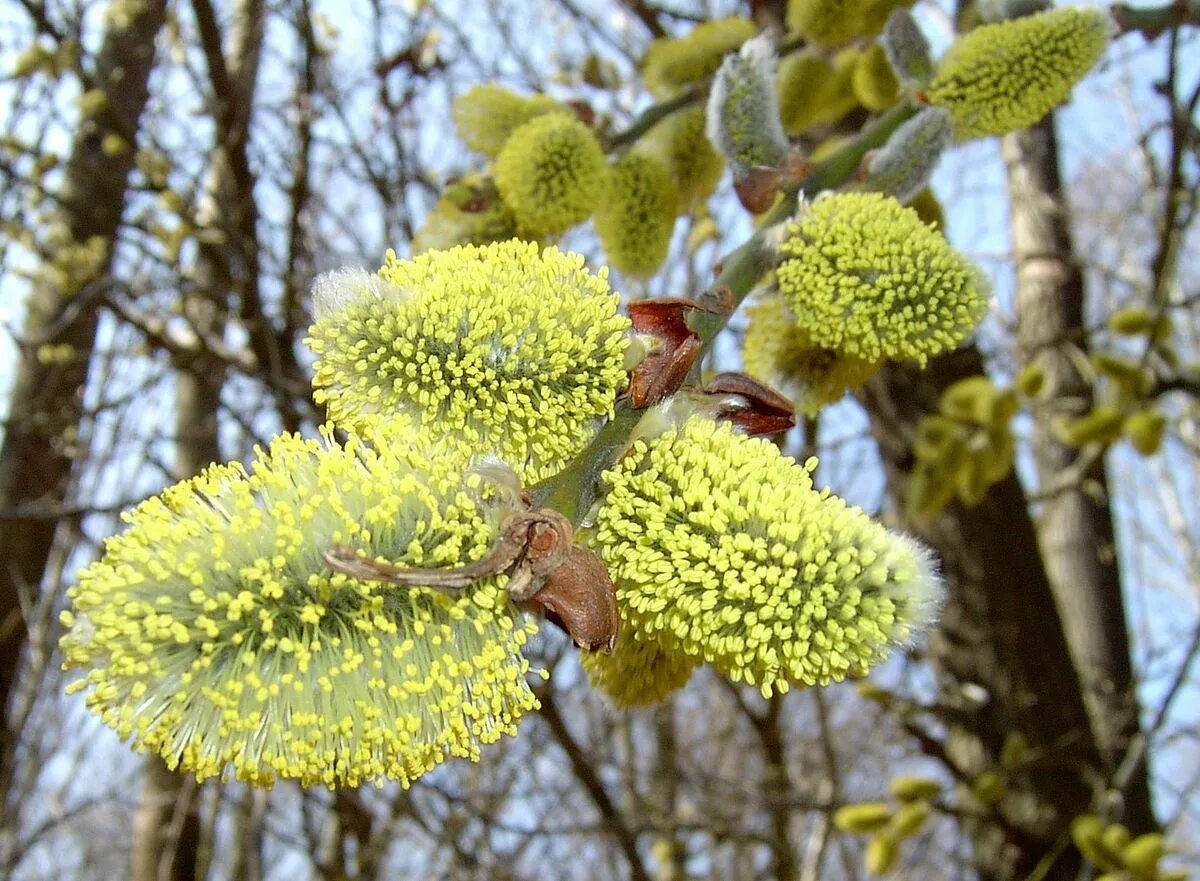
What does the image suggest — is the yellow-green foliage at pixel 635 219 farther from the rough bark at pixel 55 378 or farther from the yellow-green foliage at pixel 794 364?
the rough bark at pixel 55 378

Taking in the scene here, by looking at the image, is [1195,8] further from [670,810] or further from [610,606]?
[670,810]

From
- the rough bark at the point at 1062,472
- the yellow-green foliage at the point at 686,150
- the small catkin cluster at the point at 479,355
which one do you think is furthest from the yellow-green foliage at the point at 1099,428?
the rough bark at the point at 1062,472

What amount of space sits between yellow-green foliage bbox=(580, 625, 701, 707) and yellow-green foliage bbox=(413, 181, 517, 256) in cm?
61

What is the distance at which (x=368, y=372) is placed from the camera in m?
0.77

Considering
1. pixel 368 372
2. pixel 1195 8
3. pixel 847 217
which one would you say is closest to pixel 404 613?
pixel 368 372

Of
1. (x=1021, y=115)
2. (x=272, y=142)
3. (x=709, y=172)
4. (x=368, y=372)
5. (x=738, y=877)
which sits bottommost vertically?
(x=738, y=877)

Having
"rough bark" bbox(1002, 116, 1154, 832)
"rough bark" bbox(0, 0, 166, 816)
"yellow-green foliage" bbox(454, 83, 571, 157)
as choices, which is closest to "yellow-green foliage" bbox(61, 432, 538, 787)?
"yellow-green foliage" bbox(454, 83, 571, 157)

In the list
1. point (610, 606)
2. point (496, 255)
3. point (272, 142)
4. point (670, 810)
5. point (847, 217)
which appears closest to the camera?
point (610, 606)

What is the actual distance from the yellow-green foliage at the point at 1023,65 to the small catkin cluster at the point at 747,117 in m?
0.20

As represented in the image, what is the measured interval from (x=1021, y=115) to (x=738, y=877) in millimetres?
4258

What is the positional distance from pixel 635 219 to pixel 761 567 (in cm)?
75

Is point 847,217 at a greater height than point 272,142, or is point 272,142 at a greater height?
point 272,142

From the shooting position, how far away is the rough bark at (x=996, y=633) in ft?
7.96

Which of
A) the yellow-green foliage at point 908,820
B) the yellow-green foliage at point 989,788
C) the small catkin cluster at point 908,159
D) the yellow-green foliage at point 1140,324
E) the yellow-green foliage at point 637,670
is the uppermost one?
the yellow-green foliage at point 1140,324
